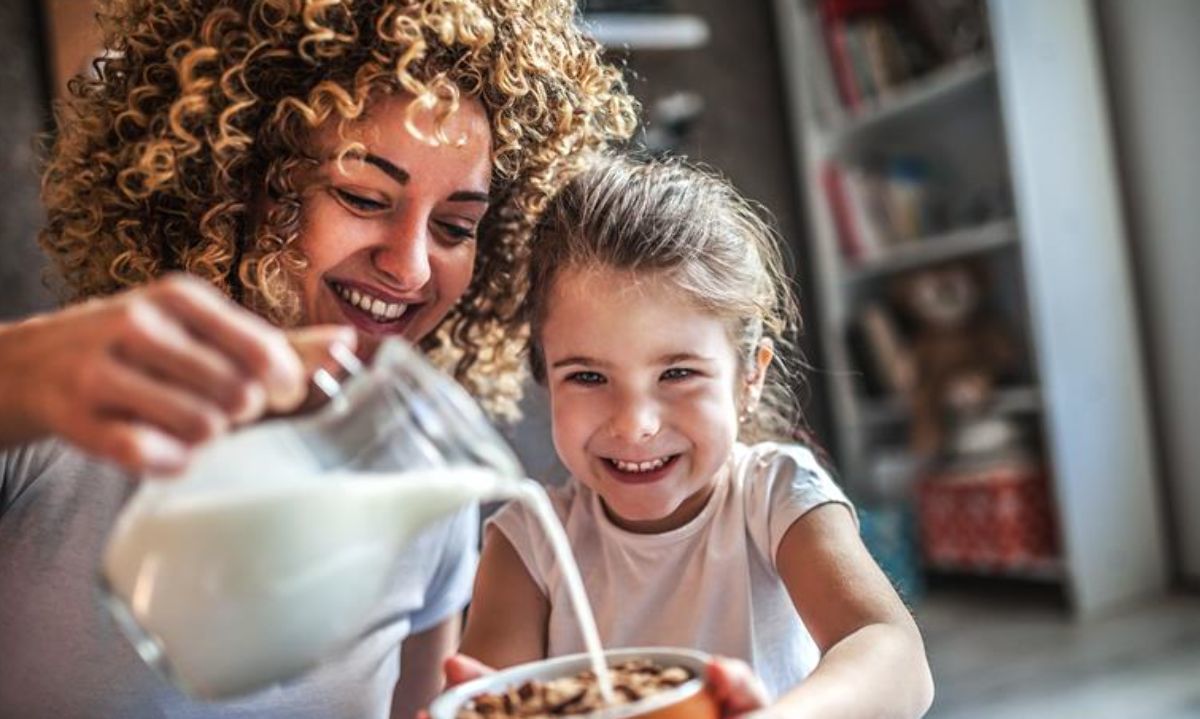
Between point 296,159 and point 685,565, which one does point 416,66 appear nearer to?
point 296,159

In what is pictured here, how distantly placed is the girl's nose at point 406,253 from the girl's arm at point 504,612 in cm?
27

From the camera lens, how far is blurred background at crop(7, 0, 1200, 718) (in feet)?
10.7

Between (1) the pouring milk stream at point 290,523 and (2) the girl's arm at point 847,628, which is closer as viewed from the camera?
(1) the pouring milk stream at point 290,523

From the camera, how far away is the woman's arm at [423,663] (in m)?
1.33

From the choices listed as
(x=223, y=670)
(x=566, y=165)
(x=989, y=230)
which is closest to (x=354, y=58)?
(x=566, y=165)

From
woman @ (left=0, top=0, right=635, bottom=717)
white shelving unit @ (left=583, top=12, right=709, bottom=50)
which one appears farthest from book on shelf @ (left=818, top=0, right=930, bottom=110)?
woman @ (left=0, top=0, right=635, bottom=717)

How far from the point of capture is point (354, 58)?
115cm

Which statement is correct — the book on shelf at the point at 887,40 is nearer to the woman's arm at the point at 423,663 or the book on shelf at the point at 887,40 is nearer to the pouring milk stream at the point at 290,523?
the woman's arm at the point at 423,663

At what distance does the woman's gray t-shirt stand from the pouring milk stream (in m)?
0.49

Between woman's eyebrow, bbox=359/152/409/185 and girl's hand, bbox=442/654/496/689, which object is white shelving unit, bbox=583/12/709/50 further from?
girl's hand, bbox=442/654/496/689

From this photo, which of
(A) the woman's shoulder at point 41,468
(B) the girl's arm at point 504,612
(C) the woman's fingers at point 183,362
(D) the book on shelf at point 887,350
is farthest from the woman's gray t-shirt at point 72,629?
(D) the book on shelf at point 887,350

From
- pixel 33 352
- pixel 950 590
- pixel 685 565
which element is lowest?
pixel 950 590

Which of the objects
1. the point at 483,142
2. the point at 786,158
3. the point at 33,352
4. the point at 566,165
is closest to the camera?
the point at 33,352

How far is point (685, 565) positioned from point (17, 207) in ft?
9.03
